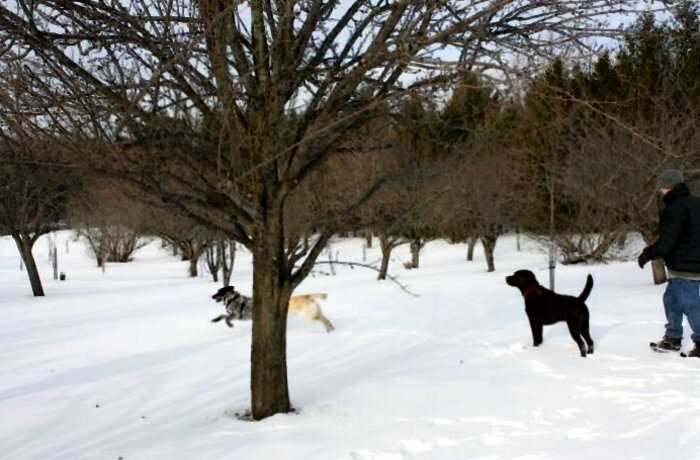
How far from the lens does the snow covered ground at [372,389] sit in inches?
155

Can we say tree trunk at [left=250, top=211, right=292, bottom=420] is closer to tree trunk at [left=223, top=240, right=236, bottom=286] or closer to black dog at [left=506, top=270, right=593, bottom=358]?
black dog at [left=506, top=270, right=593, bottom=358]

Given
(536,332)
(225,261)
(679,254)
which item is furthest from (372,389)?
(225,261)

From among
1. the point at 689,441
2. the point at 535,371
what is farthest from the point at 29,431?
the point at 689,441

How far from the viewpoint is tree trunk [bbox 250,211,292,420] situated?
15.3 feet

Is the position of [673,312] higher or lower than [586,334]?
higher

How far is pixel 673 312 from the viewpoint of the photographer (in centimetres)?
596

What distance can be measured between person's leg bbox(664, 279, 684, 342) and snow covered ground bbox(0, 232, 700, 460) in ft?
1.08

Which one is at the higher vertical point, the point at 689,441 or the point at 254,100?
the point at 254,100

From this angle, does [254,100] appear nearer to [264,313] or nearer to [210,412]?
[264,313]

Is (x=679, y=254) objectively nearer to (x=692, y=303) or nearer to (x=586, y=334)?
(x=692, y=303)

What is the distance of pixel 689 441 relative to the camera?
3.68m

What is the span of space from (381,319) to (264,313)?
17.0 ft

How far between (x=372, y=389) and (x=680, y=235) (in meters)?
3.35

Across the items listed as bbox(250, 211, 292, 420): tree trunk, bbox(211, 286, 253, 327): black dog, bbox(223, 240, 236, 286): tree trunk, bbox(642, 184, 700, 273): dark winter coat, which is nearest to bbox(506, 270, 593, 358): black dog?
bbox(642, 184, 700, 273): dark winter coat
